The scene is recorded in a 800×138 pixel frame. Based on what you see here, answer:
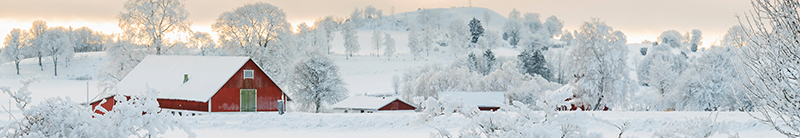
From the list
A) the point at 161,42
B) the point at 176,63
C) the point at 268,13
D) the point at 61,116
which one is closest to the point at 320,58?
Answer: the point at 268,13

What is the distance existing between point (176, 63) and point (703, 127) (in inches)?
1113

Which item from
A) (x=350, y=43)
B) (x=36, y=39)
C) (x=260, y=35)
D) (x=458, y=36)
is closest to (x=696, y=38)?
(x=458, y=36)

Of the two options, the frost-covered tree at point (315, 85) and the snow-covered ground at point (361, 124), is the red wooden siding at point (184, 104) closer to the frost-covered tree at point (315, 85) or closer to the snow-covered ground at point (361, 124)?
the snow-covered ground at point (361, 124)

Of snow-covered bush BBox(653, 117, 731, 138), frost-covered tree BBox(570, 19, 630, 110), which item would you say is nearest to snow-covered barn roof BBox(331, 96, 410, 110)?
frost-covered tree BBox(570, 19, 630, 110)

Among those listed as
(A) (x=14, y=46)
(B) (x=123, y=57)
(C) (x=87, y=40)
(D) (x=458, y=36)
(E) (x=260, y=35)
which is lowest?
(B) (x=123, y=57)

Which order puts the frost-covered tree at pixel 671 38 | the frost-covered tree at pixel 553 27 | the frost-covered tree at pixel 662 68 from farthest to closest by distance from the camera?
1. the frost-covered tree at pixel 553 27
2. the frost-covered tree at pixel 671 38
3. the frost-covered tree at pixel 662 68

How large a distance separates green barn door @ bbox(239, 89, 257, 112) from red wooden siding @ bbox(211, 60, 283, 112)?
0.48ft

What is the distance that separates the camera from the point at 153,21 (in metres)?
36.8

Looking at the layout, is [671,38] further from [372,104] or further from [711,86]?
[372,104]

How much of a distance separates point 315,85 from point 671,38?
9617cm

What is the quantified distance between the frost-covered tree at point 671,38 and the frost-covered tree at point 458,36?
3895 centimetres

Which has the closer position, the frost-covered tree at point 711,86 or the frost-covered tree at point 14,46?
the frost-covered tree at point 711,86

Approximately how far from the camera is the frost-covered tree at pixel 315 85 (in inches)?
1833

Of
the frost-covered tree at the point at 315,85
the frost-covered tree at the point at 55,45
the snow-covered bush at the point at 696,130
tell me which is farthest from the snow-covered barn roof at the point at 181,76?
the frost-covered tree at the point at 55,45
